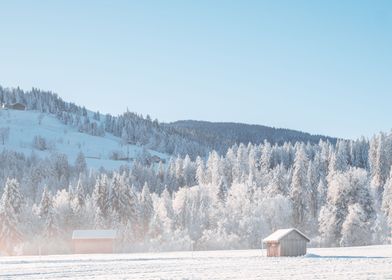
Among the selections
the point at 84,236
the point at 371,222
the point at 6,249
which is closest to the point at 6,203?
the point at 6,249

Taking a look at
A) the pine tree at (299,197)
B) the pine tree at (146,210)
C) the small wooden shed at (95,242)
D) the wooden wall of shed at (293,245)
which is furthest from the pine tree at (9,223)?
the pine tree at (299,197)

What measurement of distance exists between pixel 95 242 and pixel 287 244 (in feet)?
114

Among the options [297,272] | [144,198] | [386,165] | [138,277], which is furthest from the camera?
[386,165]

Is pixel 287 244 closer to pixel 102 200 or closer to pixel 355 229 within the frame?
pixel 355 229

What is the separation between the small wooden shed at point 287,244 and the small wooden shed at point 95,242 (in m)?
30.7

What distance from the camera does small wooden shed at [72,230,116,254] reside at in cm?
9300

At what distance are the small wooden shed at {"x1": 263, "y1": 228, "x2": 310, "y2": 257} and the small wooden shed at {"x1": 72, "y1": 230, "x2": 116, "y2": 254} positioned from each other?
30.7 m

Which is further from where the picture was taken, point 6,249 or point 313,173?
point 313,173

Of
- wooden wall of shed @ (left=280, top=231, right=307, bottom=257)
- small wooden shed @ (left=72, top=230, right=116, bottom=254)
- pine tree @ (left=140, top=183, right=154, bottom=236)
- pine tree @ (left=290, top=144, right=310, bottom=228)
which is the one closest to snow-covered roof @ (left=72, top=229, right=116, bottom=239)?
small wooden shed @ (left=72, top=230, right=116, bottom=254)

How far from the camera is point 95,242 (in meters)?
93.4

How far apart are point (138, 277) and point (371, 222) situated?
64.4 m

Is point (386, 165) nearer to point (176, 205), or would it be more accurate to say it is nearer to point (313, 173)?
point (313, 173)

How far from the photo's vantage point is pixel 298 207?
11794cm

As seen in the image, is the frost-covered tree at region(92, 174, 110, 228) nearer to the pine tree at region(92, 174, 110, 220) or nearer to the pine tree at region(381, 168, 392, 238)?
the pine tree at region(92, 174, 110, 220)
